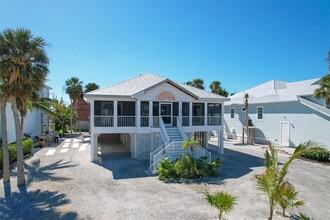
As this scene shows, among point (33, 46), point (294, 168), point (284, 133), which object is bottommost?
point (294, 168)

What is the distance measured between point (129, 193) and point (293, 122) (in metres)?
21.0

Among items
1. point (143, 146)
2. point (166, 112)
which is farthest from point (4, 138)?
point (166, 112)

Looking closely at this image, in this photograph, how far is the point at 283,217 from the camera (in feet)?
26.0

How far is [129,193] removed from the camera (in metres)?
10.1

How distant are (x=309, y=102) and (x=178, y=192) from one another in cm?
1924

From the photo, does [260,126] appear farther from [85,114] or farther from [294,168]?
[85,114]

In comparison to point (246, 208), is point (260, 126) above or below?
above

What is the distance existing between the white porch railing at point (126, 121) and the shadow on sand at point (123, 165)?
2.84 m

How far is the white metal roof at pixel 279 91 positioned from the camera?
77.8ft

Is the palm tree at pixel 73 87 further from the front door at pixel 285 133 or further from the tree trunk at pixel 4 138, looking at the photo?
the front door at pixel 285 133

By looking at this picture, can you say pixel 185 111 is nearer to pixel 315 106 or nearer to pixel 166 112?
pixel 166 112

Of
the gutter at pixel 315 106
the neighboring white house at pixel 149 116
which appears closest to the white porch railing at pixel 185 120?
the neighboring white house at pixel 149 116

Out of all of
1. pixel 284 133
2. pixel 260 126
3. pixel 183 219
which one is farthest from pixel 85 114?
pixel 183 219

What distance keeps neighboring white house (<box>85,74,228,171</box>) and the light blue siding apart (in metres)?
9.35
